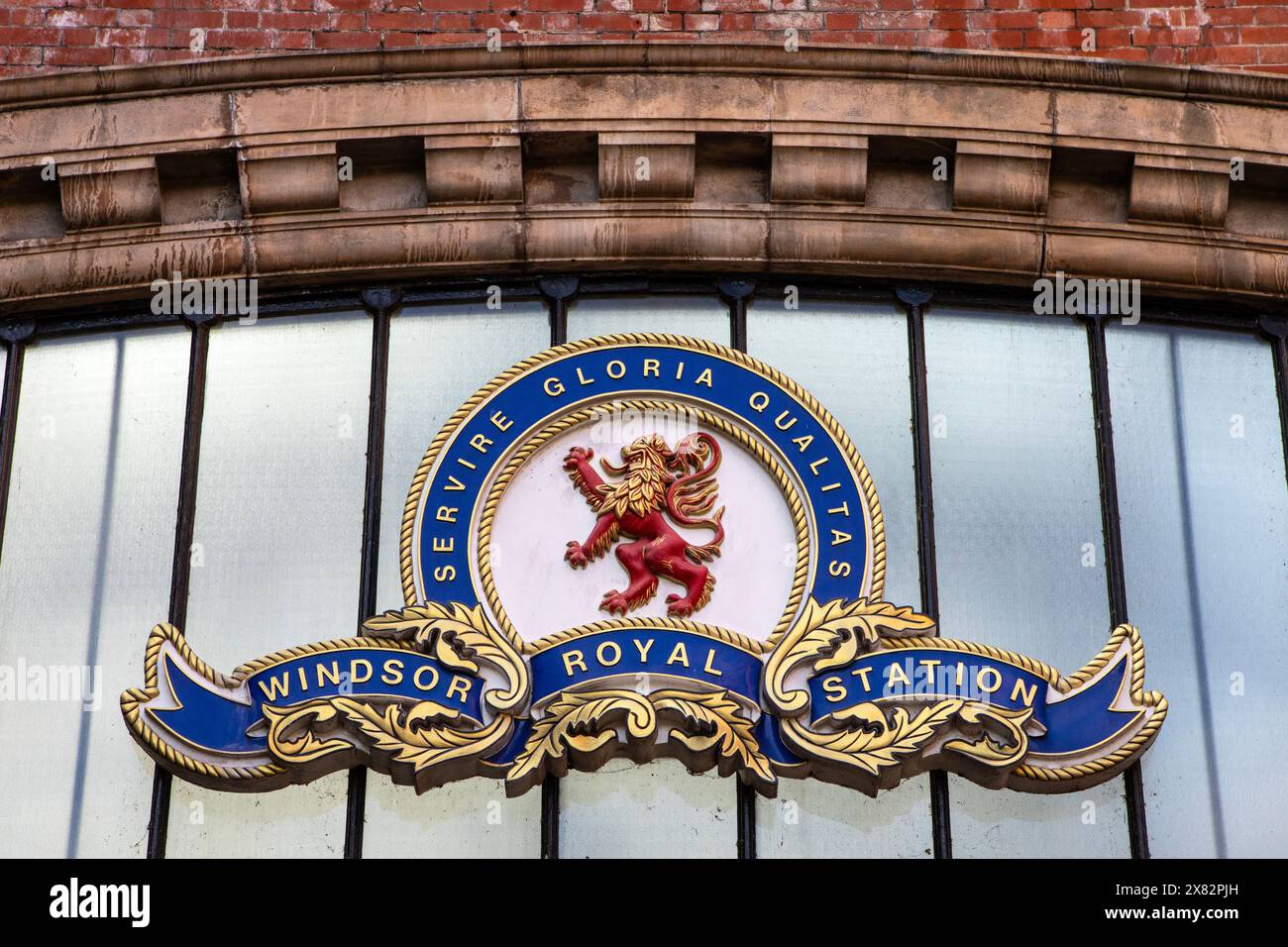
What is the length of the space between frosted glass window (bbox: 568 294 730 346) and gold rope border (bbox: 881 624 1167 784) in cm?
225

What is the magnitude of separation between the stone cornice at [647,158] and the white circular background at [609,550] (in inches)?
47.0

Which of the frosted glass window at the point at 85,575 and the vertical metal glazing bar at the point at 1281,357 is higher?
the vertical metal glazing bar at the point at 1281,357

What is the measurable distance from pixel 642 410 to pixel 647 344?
0.38m

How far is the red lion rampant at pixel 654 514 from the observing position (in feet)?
46.2

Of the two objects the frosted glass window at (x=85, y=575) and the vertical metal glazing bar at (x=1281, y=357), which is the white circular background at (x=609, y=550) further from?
the vertical metal glazing bar at (x=1281, y=357)

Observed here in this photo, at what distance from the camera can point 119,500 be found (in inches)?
574

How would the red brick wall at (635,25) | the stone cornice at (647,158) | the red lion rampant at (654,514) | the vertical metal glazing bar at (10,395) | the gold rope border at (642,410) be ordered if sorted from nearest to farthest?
the gold rope border at (642,410)
the red lion rampant at (654,514)
the vertical metal glazing bar at (10,395)
the stone cornice at (647,158)
the red brick wall at (635,25)

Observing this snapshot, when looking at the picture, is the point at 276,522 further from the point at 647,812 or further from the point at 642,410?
the point at 647,812

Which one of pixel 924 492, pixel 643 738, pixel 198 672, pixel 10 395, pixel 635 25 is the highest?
pixel 635 25

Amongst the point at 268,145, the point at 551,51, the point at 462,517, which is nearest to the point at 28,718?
the point at 462,517

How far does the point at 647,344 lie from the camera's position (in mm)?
14695

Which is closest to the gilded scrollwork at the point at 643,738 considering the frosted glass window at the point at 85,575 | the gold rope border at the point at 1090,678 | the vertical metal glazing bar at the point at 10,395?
the gold rope border at the point at 1090,678

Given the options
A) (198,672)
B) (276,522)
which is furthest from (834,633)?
(198,672)
